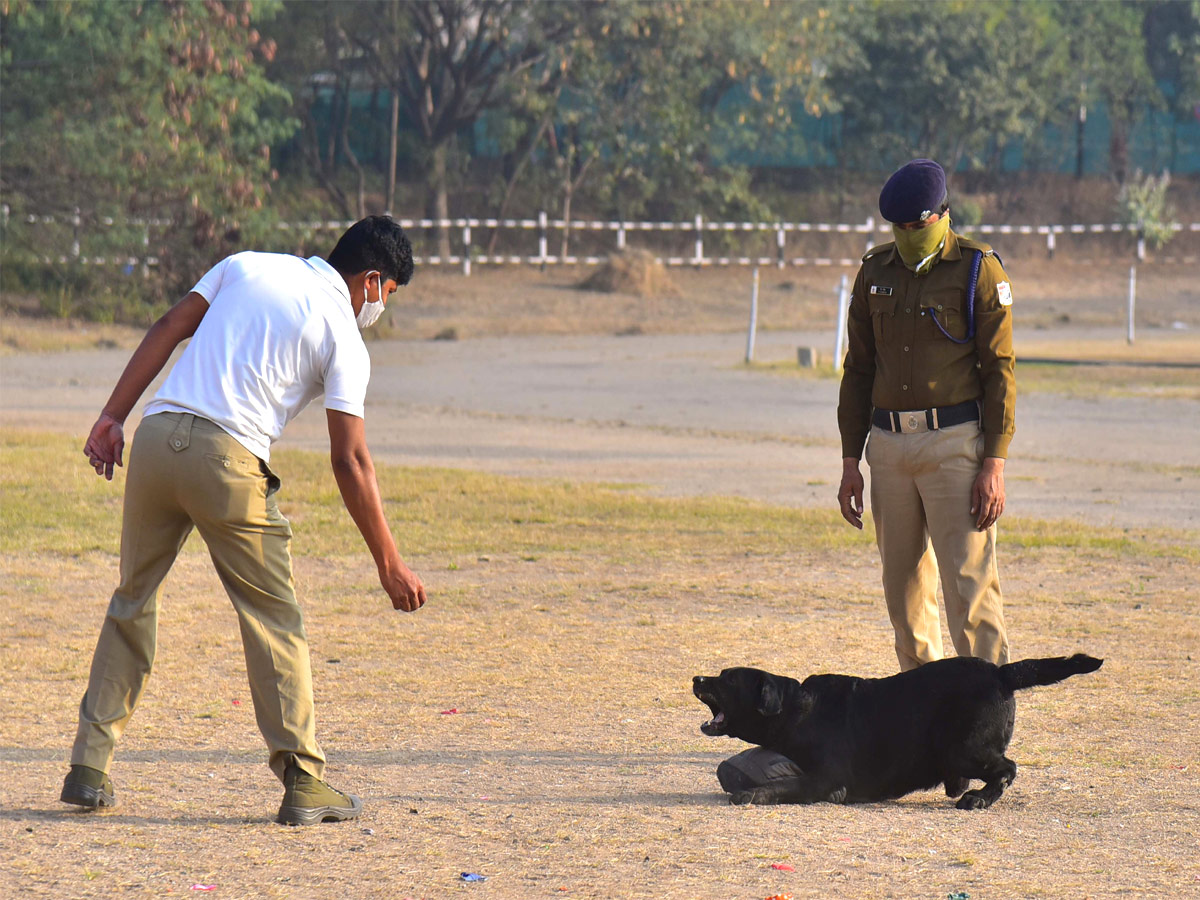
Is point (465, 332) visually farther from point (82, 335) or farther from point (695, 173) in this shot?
point (695, 173)

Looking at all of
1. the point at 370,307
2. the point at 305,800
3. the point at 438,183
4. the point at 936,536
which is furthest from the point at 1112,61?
the point at 305,800

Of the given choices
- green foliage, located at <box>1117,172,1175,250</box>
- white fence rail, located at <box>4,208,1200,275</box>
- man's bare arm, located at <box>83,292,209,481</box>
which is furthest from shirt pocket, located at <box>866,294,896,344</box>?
green foliage, located at <box>1117,172,1175,250</box>

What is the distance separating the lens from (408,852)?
14.6 feet

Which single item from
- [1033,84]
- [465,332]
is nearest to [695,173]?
[1033,84]

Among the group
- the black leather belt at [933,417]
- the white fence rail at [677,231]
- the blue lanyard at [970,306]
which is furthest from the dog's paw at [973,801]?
the white fence rail at [677,231]

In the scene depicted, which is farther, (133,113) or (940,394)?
(133,113)

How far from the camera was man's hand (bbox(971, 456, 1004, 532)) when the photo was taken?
5.14 metres

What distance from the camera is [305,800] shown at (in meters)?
4.62

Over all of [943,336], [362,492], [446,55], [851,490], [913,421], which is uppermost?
[446,55]

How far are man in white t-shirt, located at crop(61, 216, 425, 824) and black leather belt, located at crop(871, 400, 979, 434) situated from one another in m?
1.66

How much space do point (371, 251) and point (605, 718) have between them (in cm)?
224

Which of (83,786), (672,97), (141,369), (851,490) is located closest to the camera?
(141,369)

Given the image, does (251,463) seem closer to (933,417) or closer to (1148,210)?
(933,417)

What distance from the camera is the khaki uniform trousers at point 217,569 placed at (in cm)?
446
